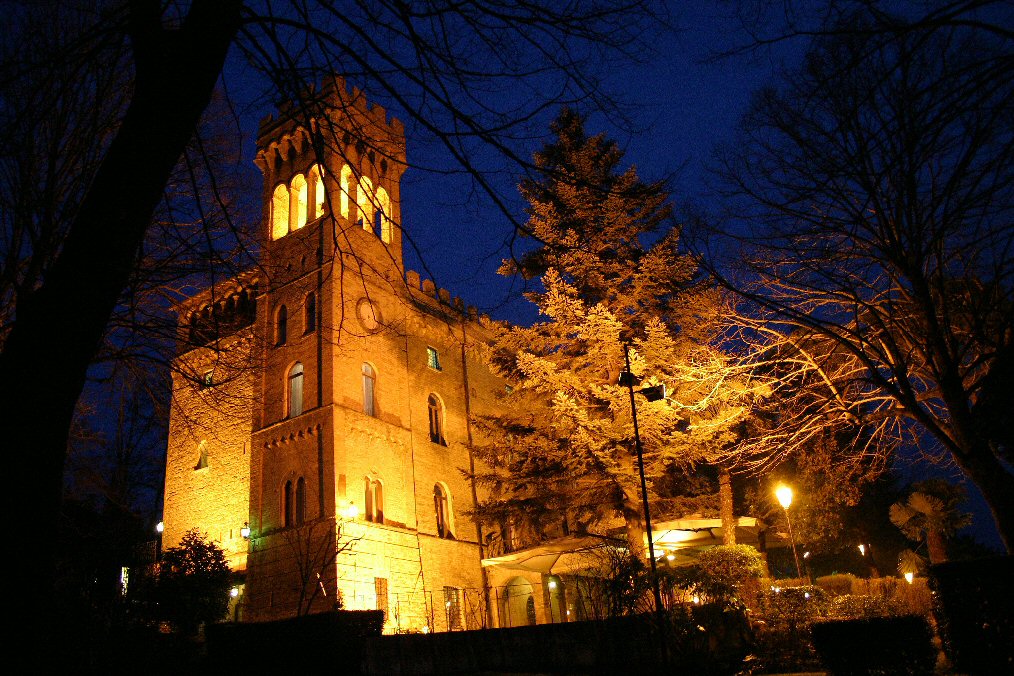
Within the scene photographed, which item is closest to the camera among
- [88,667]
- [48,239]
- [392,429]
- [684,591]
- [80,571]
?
[48,239]

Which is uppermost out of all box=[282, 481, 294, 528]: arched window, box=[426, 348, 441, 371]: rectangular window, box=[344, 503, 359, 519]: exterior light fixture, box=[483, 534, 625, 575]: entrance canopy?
box=[426, 348, 441, 371]: rectangular window

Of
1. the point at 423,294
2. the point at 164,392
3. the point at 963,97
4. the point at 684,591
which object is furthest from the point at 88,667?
the point at 423,294

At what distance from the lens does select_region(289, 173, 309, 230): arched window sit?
27062mm

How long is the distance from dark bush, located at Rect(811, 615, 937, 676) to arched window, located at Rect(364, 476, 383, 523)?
15140 millimetres

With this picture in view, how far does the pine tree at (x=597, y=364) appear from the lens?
1714 cm

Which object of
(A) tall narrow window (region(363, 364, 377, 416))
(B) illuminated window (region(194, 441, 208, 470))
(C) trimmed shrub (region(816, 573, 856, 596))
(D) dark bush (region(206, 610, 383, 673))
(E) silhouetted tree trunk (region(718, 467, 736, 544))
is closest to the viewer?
(D) dark bush (region(206, 610, 383, 673))

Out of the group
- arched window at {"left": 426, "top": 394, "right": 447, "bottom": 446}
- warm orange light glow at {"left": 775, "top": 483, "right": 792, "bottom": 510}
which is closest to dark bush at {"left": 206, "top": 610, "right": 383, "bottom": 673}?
warm orange light glow at {"left": 775, "top": 483, "right": 792, "bottom": 510}

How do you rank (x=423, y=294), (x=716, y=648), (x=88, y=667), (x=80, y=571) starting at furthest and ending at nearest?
(x=423, y=294) → (x=80, y=571) → (x=716, y=648) → (x=88, y=667)

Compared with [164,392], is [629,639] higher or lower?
lower

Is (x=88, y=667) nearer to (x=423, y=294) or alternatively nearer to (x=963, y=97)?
(x=963, y=97)

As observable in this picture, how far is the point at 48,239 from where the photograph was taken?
345 inches

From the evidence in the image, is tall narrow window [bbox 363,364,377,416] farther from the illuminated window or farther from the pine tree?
the illuminated window

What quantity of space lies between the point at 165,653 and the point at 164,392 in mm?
6408

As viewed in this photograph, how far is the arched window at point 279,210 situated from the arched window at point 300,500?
10.1 meters
